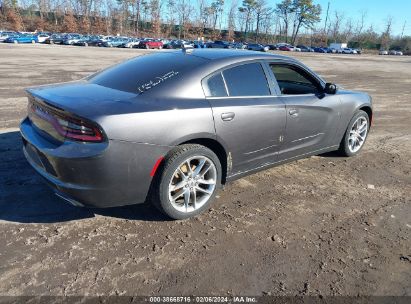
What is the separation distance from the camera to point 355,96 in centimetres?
543

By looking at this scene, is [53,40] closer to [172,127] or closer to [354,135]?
[354,135]

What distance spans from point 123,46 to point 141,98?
55.8m

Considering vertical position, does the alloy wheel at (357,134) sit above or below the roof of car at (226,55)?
below

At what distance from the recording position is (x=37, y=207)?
3686 mm

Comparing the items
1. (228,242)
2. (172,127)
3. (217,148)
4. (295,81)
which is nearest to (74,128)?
(172,127)

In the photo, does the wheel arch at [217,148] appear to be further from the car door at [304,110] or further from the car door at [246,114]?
the car door at [304,110]

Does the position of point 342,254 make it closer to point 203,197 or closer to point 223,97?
point 203,197

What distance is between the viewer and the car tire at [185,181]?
3324 mm

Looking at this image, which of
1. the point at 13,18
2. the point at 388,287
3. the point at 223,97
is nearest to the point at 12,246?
the point at 223,97

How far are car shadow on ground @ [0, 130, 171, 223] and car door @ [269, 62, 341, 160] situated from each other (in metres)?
1.88

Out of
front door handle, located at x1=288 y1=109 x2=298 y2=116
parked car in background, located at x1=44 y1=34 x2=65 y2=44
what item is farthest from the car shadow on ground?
parked car in background, located at x1=44 y1=34 x2=65 y2=44

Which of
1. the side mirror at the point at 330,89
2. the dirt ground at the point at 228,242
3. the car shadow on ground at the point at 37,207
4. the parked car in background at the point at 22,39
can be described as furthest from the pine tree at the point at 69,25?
the side mirror at the point at 330,89

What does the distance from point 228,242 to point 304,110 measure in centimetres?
207

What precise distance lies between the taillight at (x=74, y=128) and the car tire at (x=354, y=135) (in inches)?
154
